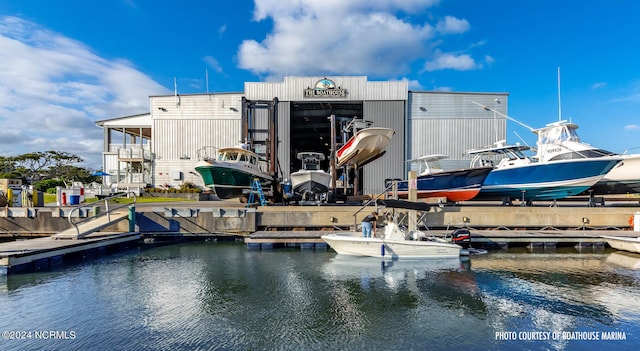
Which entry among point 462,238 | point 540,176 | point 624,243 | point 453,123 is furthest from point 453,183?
point 453,123

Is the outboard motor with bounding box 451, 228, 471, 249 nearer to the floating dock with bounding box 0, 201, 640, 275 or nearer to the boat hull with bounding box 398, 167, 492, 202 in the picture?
the floating dock with bounding box 0, 201, 640, 275

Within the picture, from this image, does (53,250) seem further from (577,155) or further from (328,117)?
(577,155)

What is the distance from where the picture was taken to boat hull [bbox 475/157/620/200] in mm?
17094

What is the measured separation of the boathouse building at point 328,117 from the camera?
28625mm

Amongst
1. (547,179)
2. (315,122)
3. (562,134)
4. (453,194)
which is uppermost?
(315,122)

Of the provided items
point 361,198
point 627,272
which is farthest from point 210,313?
point 361,198

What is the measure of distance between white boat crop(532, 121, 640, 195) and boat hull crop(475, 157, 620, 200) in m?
1.01

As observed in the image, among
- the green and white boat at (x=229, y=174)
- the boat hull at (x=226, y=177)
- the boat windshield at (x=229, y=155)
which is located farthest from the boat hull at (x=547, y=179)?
the boat windshield at (x=229, y=155)

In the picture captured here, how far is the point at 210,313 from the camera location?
6.99 m

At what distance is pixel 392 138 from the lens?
1129 inches

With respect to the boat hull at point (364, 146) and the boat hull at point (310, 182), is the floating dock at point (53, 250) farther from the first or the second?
the boat hull at point (364, 146)

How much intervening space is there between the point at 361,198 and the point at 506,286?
12910 mm

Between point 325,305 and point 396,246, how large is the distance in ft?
14.8

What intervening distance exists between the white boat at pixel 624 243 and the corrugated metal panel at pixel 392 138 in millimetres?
15994
